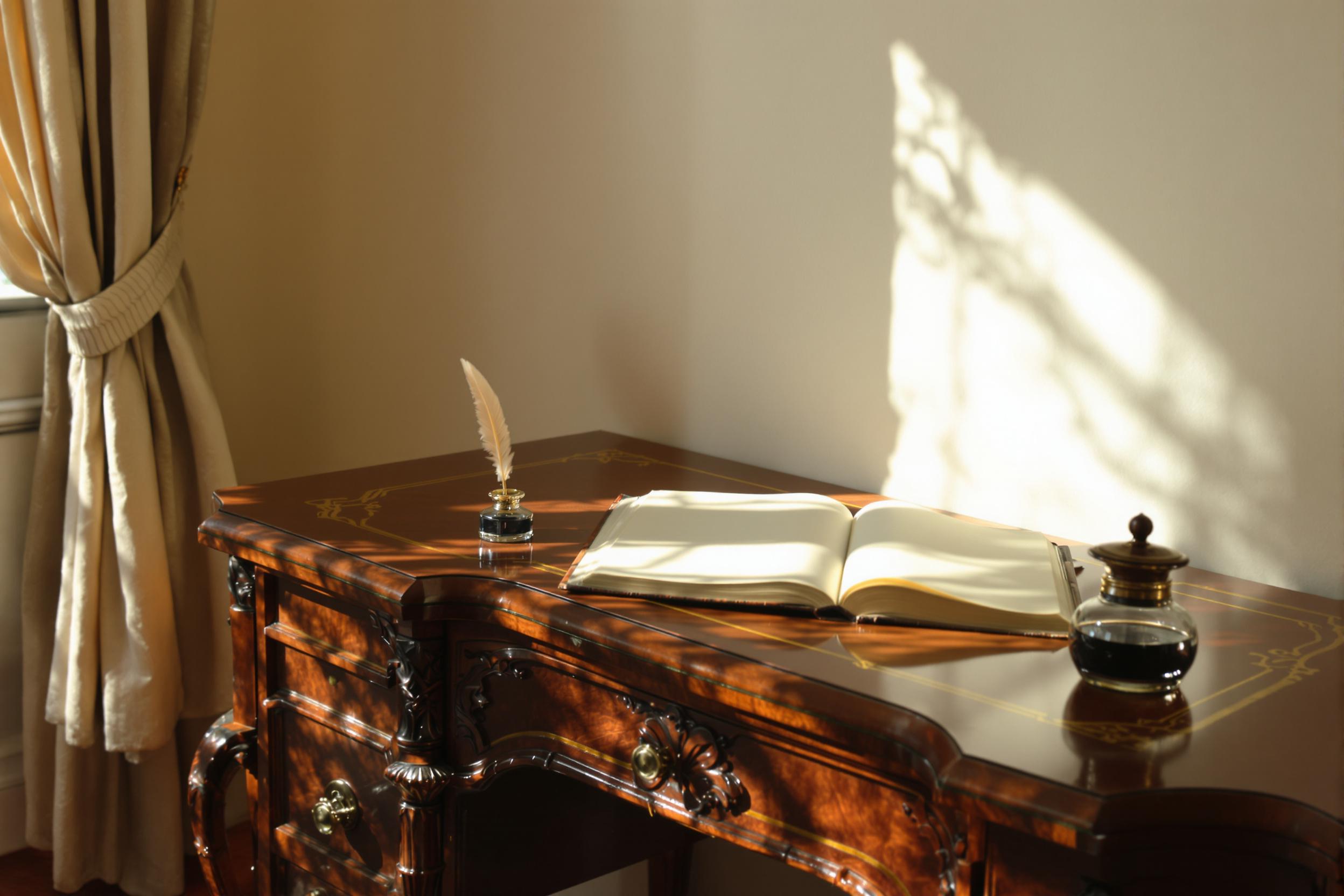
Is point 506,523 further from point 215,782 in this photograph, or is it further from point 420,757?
point 215,782

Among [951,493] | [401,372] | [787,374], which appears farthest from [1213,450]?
[401,372]

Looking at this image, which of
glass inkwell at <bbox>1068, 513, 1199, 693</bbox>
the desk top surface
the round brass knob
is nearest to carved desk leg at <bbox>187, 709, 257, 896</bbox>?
the desk top surface

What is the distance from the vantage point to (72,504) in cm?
210

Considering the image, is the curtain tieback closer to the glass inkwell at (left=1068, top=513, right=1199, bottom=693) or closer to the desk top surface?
the desk top surface

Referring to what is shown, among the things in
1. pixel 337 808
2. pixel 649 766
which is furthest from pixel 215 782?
pixel 649 766

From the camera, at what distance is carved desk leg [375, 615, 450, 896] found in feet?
4.17

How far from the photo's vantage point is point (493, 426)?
1407mm

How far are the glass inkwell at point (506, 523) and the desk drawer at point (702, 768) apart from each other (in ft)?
0.47

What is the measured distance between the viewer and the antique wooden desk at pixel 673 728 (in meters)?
0.82

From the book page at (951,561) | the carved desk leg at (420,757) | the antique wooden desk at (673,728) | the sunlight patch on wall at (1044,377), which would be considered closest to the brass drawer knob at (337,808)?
the antique wooden desk at (673,728)

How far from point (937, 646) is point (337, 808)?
77 cm

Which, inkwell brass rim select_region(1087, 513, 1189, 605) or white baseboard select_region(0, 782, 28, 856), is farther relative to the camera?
white baseboard select_region(0, 782, 28, 856)

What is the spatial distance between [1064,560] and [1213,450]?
0.74 ft

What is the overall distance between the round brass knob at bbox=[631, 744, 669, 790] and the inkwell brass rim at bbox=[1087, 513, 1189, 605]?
1.40ft
